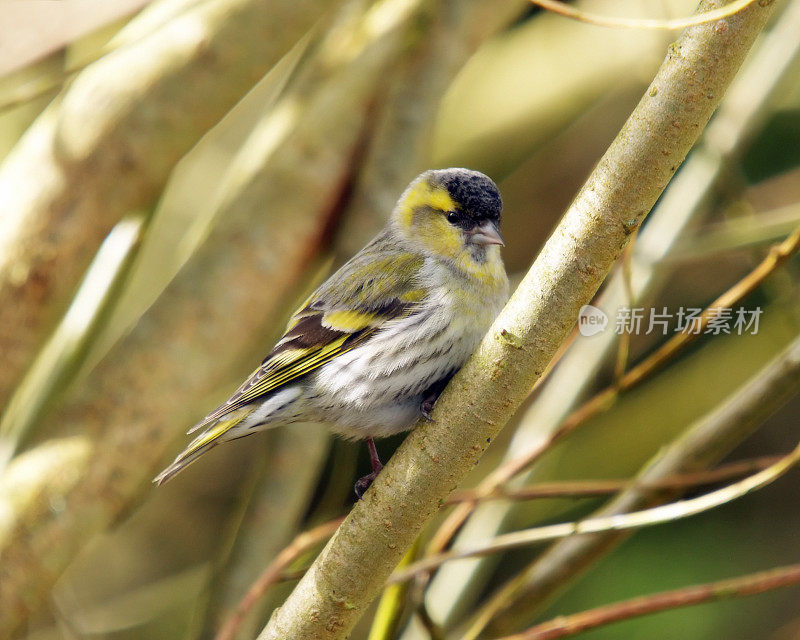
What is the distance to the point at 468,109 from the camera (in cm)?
373

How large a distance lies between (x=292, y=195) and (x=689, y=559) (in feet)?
7.07

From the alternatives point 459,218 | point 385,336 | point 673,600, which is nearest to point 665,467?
point 673,600

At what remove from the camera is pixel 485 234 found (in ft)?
8.45

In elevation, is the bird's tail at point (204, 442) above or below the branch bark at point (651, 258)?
above

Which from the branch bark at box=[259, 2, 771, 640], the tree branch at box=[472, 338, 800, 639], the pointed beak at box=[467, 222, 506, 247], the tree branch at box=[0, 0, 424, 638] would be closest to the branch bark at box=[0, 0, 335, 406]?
the tree branch at box=[0, 0, 424, 638]

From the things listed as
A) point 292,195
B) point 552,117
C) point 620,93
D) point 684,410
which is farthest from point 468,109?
point 684,410

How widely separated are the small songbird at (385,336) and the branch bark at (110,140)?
1.94 feet

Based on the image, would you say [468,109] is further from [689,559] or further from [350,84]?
[689,559]

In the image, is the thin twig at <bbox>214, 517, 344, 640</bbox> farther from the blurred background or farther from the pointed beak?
the pointed beak

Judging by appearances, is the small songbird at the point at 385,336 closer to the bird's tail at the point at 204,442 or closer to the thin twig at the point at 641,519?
the bird's tail at the point at 204,442

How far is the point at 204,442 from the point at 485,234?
961 millimetres

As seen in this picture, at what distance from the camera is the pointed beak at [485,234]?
2547 millimetres

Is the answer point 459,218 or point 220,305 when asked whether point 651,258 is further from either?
point 220,305

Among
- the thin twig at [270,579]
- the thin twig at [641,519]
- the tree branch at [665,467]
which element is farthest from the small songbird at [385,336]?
the tree branch at [665,467]
